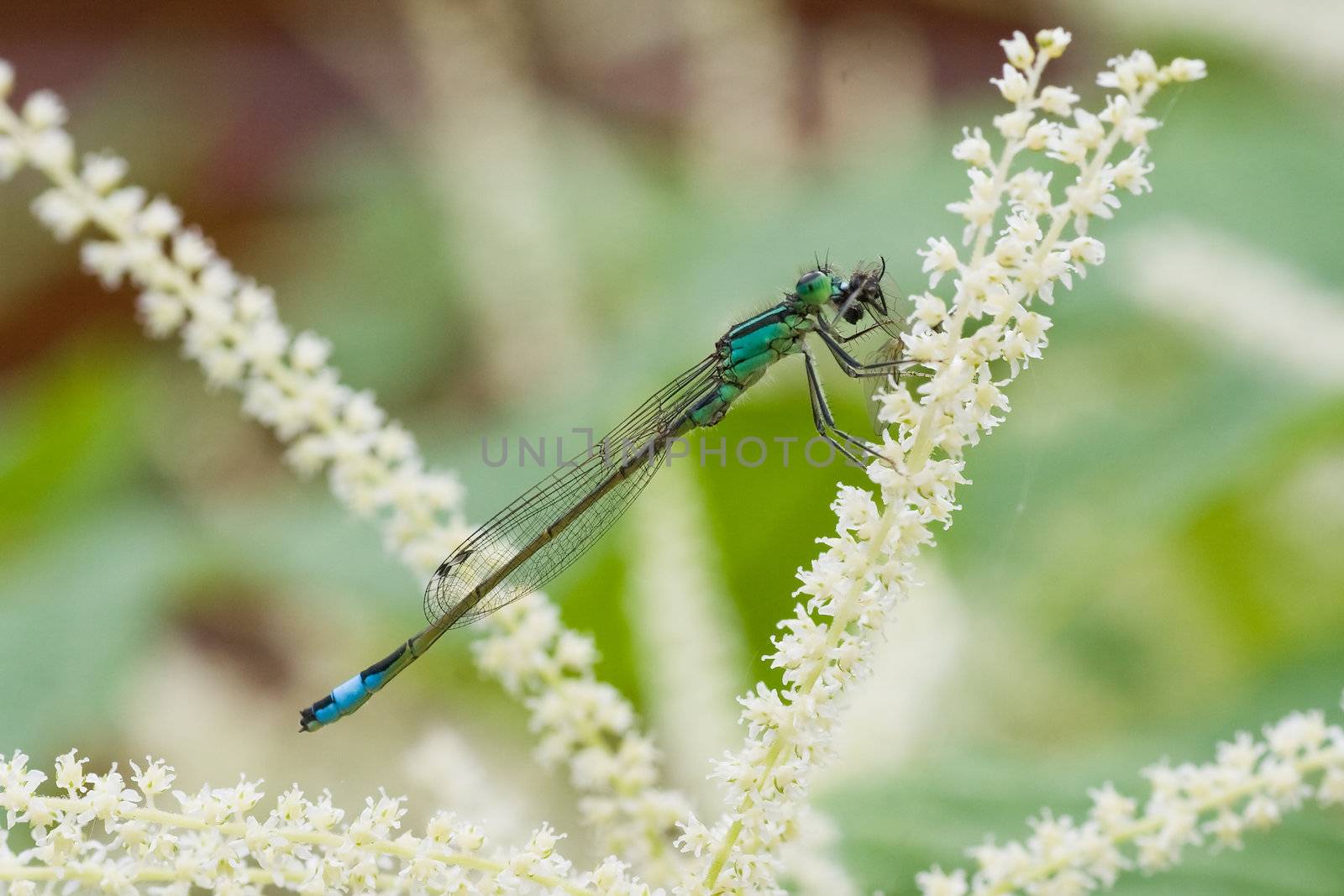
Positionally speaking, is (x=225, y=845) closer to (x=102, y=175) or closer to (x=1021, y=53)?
(x=102, y=175)

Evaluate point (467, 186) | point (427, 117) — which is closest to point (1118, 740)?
point (467, 186)

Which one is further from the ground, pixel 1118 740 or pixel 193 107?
pixel 193 107

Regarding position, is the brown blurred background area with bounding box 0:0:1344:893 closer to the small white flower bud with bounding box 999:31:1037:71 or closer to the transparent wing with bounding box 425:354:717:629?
the transparent wing with bounding box 425:354:717:629

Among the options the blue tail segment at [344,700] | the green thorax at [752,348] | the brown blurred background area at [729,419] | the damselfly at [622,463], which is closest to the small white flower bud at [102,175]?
the damselfly at [622,463]

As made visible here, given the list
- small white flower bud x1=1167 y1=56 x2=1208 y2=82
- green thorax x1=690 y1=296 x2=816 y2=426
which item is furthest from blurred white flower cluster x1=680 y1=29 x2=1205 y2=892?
green thorax x1=690 y1=296 x2=816 y2=426

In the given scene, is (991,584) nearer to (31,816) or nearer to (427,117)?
(31,816)

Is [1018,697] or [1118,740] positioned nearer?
[1118,740]

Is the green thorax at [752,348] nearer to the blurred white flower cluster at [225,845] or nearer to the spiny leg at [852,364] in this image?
the spiny leg at [852,364]

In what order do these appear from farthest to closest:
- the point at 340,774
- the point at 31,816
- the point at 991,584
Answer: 1. the point at 340,774
2. the point at 991,584
3. the point at 31,816
